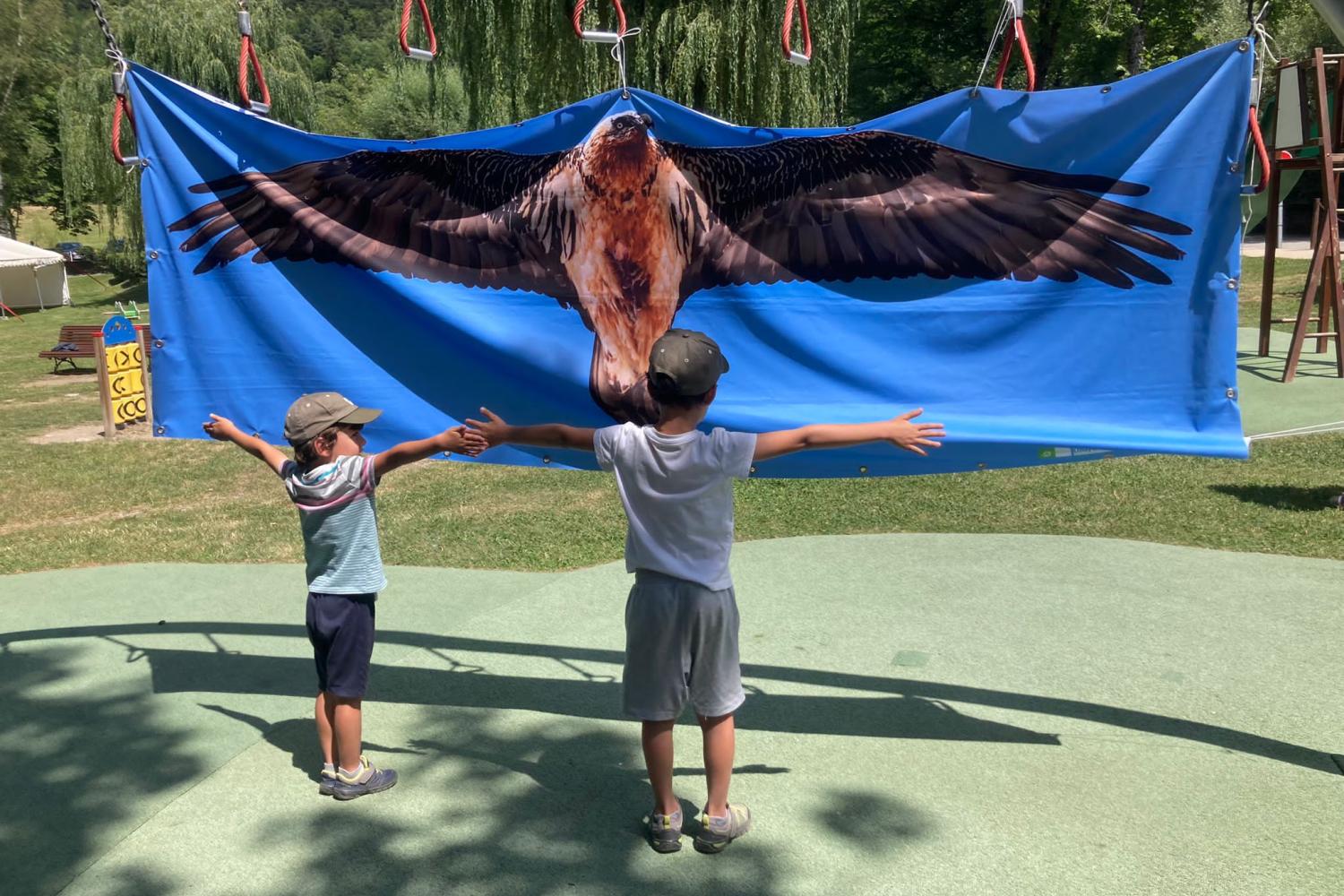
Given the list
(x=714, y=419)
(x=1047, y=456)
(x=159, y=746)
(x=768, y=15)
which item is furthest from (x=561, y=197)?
(x=768, y=15)

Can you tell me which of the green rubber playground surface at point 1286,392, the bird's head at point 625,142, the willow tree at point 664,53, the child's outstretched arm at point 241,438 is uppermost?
the willow tree at point 664,53

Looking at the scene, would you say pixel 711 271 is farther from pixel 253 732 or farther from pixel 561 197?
pixel 253 732

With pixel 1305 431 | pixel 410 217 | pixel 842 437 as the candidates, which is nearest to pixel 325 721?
pixel 410 217

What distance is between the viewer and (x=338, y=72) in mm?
73062

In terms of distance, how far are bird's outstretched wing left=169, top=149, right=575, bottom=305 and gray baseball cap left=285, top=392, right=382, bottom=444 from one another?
0.62 m

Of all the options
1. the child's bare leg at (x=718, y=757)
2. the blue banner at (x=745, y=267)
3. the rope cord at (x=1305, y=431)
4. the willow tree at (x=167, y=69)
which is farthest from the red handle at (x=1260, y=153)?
the willow tree at (x=167, y=69)

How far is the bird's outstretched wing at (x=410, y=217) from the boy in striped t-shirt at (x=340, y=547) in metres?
0.68

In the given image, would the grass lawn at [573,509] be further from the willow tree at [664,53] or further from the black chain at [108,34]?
the willow tree at [664,53]

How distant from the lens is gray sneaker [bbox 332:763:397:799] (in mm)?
3592

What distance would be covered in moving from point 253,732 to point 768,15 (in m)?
10.5

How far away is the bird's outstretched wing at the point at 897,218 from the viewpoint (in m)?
3.44

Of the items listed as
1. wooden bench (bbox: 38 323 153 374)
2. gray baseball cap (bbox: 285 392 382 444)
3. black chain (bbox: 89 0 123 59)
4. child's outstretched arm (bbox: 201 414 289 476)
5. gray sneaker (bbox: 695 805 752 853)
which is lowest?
gray sneaker (bbox: 695 805 752 853)

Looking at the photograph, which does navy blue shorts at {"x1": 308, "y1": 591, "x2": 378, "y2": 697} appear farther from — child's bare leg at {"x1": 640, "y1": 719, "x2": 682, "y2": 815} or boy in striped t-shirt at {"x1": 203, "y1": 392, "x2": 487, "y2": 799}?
child's bare leg at {"x1": 640, "y1": 719, "x2": 682, "y2": 815}

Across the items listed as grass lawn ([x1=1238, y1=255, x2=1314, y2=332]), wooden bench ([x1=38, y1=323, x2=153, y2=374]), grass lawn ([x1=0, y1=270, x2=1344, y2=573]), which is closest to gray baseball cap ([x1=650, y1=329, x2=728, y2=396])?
grass lawn ([x1=0, y1=270, x2=1344, y2=573])
